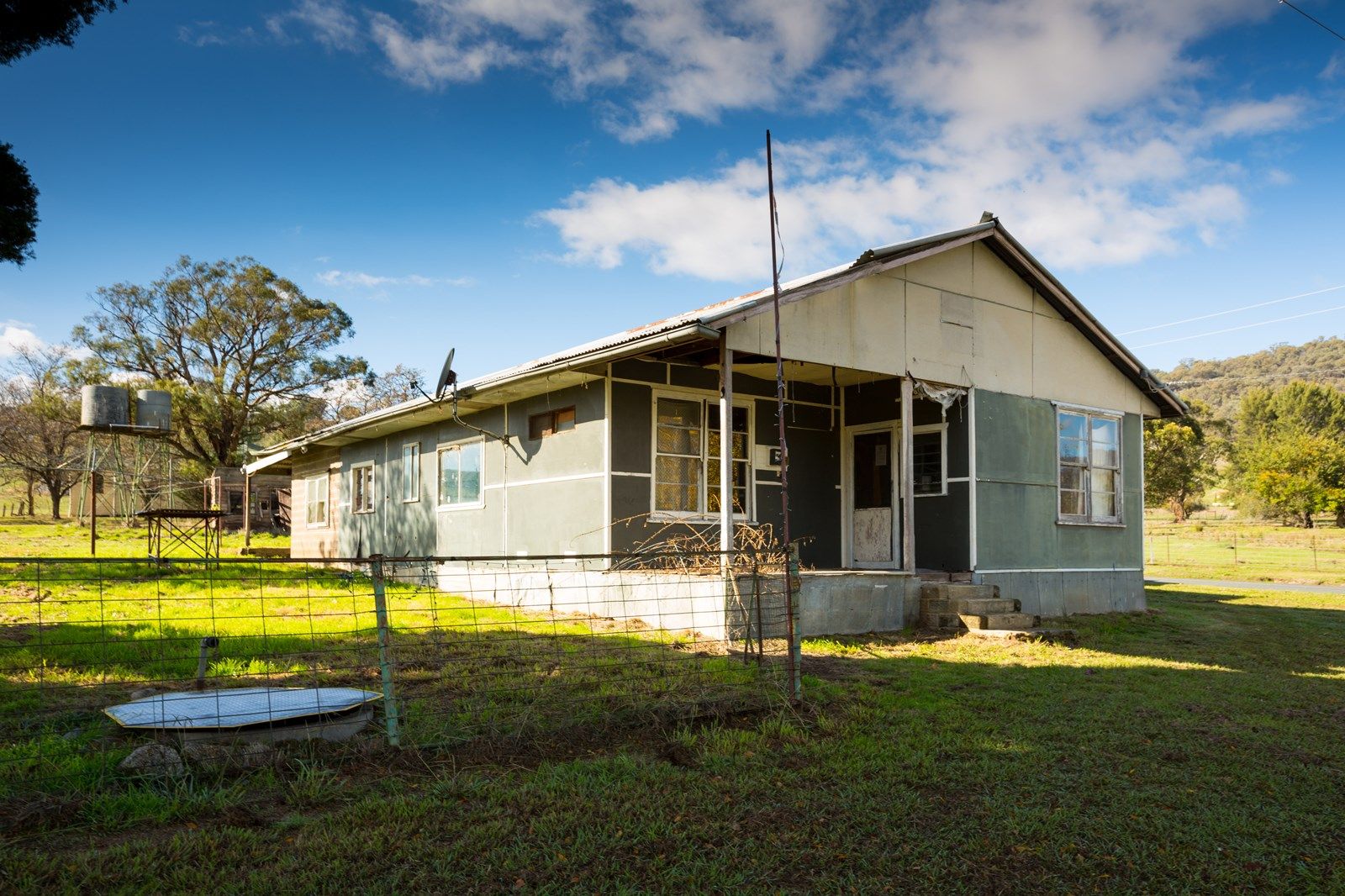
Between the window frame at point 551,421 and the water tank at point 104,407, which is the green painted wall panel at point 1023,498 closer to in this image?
the window frame at point 551,421

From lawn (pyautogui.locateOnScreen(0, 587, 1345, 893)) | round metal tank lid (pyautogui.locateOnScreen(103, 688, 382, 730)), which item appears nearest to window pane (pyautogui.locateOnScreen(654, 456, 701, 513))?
lawn (pyautogui.locateOnScreen(0, 587, 1345, 893))

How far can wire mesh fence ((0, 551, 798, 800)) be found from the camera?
16.2 feet

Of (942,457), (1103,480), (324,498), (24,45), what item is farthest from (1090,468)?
(324,498)

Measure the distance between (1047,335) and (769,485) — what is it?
16.1 feet

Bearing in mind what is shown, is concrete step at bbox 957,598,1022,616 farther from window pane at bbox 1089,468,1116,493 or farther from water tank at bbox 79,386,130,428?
water tank at bbox 79,386,130,428

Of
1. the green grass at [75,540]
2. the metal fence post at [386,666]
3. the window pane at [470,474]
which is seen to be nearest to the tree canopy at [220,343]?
the green grass at [75,540]

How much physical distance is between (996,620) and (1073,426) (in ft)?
14.8

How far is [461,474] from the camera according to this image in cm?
1488

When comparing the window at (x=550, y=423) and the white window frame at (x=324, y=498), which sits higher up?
the window at (x=550, y=423)

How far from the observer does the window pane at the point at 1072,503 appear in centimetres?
1426

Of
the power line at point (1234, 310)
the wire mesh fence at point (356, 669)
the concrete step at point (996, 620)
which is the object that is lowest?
the concrete step at point (996, 620)

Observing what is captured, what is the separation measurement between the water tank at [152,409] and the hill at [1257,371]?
9698 cm

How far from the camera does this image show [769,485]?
1335 cm

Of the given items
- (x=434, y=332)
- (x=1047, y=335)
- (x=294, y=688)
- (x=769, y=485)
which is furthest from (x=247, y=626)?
(x=434, y=332)
